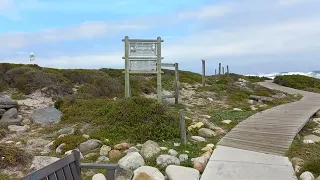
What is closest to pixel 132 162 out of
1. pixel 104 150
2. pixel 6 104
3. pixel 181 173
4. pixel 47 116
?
pixel 181 173

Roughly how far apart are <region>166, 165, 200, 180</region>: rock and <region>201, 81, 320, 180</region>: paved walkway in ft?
0.56

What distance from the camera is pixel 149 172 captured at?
605 cm

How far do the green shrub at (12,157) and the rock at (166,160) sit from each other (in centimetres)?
265

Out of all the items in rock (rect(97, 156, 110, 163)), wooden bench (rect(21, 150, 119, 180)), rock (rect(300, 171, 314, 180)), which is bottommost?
rock (rect(97, 156, 110, 163))

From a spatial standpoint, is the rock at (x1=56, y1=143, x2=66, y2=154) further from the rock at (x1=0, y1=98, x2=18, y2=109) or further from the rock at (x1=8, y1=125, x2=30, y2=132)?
the rock at (x1=0, y1=98, x2=18, y2=109)

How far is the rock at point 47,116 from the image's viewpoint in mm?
11617

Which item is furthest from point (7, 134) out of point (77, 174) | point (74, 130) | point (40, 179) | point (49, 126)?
point (40, 179)

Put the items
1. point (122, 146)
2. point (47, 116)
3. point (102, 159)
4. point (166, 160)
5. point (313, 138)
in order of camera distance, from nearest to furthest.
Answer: point (166, 160), point (102, 159), point (122, 146), point (313, 138), point (47, 116)

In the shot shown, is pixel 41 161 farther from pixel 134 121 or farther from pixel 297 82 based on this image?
pixel 297 82

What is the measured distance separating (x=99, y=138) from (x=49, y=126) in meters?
2.90

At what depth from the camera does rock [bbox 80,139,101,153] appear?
26.0ft

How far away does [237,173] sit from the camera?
6102 millimetres

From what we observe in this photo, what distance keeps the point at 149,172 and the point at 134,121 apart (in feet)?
10.9

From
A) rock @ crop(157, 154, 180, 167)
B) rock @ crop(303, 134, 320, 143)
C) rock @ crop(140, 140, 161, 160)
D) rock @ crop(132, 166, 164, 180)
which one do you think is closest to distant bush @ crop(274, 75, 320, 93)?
rock @ crop(303, 134, 320, 143)
